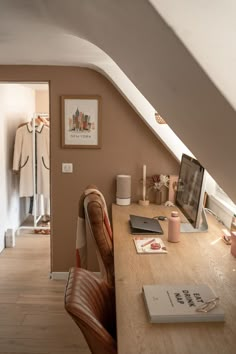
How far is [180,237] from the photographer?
2.32 meters

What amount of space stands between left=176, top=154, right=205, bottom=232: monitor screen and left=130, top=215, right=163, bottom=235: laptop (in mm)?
215

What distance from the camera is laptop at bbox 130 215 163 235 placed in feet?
7.84

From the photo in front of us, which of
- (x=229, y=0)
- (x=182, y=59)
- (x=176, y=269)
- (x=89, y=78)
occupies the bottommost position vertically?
(x=176, y=269)

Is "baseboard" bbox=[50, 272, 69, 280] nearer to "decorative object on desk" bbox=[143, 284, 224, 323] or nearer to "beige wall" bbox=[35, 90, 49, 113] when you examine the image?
"decorative object on desk" bbox=[143, 284, 224, 323]

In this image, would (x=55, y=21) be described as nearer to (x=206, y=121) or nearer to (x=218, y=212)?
(x=206, y=121)

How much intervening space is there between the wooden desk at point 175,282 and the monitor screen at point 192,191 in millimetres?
168

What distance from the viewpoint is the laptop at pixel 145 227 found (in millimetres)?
2389

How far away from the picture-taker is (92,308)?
4.67ft

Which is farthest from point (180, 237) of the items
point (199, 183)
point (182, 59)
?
point (182, 59)

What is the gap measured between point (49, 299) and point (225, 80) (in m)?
2.79

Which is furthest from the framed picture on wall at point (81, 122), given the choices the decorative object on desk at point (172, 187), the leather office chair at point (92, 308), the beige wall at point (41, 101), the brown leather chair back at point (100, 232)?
the beige wall at point (41, 101)

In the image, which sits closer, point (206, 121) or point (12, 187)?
point (206, 121)

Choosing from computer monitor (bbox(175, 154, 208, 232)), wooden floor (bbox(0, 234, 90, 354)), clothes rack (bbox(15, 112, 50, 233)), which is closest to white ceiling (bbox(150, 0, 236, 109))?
computer monitor (bbox(175, 154, 208, 232))

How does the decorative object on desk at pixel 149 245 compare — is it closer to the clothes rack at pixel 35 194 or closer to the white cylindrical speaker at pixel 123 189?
the white cylindrical speaker at pixel 123 189
